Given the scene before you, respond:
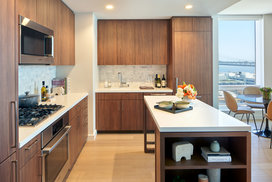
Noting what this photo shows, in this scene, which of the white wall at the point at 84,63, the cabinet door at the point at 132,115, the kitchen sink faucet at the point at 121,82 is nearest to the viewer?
the white wall at the point at 84,63

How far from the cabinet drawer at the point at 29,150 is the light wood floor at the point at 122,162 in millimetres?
1152

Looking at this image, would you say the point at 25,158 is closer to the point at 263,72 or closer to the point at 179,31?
the point at 179,31

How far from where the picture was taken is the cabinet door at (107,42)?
500cm

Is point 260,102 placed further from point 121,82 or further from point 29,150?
point 29,150

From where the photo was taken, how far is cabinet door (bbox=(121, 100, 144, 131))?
4809 mm

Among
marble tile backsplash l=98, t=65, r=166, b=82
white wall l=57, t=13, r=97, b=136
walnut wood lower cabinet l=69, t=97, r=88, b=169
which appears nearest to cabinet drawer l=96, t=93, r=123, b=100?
white wall l=57, t=13, r=97, b=136

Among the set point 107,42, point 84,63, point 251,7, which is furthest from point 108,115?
point 251,7

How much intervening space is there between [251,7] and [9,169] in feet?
16.9

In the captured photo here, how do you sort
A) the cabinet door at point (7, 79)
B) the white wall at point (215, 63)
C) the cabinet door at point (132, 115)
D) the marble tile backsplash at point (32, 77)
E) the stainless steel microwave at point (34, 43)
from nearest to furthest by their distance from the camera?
the cabinet door at point (7, 79)
the stainless steel microwave at point (34, 43)
the marble tile backsplash at point (32, 77)
the cabinet door at point (132, 115)
the white wall at point (215, 63)

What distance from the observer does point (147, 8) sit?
415 cm

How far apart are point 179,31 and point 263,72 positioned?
2450 mm

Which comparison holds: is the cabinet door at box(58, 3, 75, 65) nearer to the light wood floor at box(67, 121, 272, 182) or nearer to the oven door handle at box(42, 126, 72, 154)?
the oven door handle at box(42, 126, 72, 154)

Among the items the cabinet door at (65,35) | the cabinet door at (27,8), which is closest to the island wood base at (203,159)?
the cabinet door at (27,8)

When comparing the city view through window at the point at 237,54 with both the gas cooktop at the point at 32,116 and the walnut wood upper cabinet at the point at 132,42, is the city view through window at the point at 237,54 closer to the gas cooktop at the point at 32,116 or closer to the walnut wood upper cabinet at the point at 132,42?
the walnut wood upper cabinet at the point at 132,42
